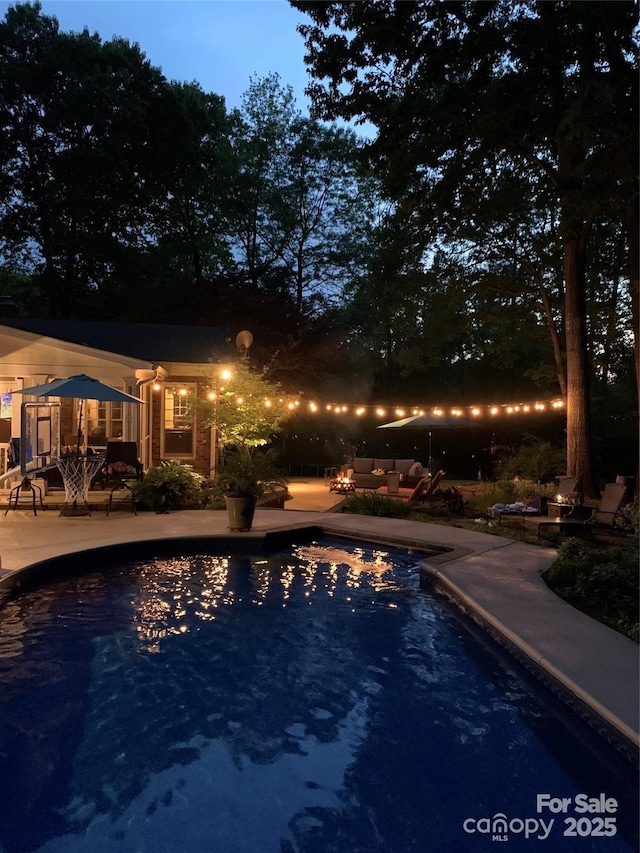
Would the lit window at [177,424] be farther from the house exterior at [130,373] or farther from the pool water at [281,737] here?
the pool water at [281,737]

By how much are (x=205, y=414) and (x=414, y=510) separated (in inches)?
226

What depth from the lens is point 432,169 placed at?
45.4 ft

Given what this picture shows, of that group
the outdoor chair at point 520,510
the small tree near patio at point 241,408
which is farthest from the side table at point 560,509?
the small tree near patio at point 241,408

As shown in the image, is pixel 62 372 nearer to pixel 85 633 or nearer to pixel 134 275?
pixel 85 633

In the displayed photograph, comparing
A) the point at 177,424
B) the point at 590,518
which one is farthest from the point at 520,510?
the point at 177,424

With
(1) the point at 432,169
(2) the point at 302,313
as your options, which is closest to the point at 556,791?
(1) the point at 432,169

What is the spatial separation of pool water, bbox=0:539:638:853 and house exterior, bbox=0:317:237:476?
22.9ft

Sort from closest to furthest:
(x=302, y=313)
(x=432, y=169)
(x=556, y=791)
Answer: (x=556, y=791), (x=432, y=169), (x=302, y=313)

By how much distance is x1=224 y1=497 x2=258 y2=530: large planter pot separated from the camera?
29.4 feet

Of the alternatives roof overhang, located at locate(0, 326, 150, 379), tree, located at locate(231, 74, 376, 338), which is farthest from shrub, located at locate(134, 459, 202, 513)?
tree, located at locate(231, 74, 376, 338)

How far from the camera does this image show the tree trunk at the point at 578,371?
1298 centimetres

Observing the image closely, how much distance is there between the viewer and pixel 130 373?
1300 centimetres

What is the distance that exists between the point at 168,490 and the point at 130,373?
332cm

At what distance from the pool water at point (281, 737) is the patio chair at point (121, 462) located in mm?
4933
